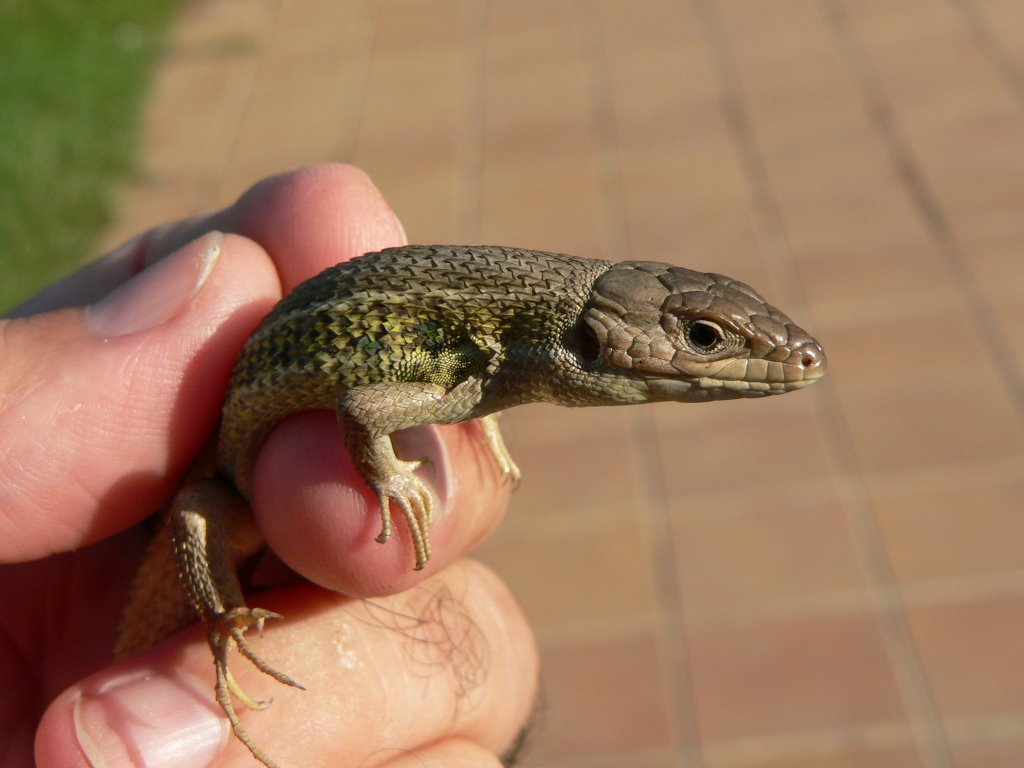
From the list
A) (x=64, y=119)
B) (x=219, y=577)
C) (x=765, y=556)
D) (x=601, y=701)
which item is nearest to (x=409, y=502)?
A: (x=219, y=577)

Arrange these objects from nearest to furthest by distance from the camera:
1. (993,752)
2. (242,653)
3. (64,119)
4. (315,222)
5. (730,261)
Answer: (242,653) → (315,222) → (993,752) → (730,261) → (64,119)

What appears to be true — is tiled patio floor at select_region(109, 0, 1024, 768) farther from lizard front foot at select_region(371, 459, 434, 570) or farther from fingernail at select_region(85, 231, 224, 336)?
fingernail at select_region(85, 231, 224, 336)

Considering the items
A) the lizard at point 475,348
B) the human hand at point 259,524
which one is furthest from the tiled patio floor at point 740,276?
the lizard at point 475,348

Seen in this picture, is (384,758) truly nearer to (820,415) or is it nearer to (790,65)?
(820,415)

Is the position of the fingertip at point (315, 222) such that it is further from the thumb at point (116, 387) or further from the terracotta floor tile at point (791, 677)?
the terracotta floor tile at point (791, 677)

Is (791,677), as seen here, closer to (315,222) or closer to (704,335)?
(704,335)

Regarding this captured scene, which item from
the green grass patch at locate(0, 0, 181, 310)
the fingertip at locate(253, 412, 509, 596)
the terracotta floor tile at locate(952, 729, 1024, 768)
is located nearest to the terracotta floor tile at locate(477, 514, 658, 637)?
the terracotta floor tile at locate(952, 729, 1024, 768)

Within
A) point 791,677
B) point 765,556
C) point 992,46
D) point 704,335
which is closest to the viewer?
point 704,335

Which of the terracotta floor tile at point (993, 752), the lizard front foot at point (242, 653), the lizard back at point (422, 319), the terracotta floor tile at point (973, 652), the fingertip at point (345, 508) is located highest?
the lizard back at point (422, 319)
